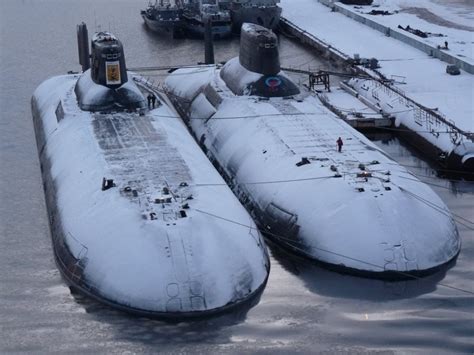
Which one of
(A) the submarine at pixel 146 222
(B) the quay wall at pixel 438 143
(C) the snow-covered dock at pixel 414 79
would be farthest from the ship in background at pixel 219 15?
(A) the submarine at pixel 146 222

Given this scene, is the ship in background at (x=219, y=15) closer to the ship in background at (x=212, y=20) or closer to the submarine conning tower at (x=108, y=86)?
the ship in background at (x=212, y=20)

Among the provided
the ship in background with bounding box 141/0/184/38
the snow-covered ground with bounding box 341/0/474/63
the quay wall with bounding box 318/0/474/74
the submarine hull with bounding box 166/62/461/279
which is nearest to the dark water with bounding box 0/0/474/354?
the submarine hull with bounding box 166/62/461/279

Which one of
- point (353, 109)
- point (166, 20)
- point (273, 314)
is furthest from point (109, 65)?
point (166, 20)

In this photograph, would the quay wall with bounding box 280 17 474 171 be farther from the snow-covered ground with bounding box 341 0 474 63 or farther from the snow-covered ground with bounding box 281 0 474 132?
the snow-covered ground with bounding box 341 0 474 63

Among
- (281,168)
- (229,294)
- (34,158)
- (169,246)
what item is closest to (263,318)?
(229,294)

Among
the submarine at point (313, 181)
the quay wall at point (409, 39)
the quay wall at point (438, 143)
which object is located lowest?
the quay wall at point (409, 39)

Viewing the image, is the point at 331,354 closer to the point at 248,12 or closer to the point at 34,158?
the point at 34,158
